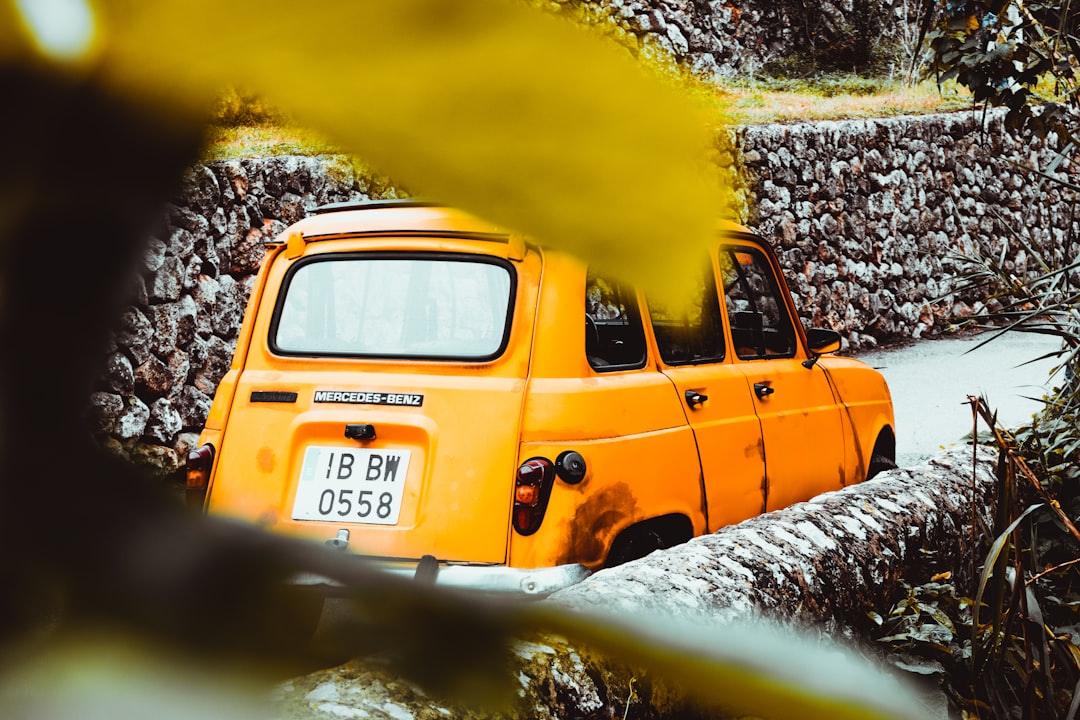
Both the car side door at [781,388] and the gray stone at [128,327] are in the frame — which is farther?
the car side door at [781,388]

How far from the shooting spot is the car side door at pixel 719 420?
3020mm

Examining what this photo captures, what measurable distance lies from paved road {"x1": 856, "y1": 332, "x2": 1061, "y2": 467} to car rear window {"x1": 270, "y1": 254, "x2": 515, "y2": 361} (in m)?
4.30

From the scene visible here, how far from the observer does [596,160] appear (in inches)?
6.3

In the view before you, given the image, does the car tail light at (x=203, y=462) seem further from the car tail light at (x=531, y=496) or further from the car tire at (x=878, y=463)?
the car tire at (x=878, y=463)

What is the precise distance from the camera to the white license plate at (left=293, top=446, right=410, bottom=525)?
251 centimetres

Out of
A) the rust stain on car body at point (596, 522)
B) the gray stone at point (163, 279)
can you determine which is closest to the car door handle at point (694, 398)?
the rust stain on car body at point (596, 522)

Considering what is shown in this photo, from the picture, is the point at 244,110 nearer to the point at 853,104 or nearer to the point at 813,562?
the point at 813,562

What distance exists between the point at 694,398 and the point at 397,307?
981 mm

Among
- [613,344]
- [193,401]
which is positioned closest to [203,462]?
[613,344]

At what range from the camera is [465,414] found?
8.49 feet

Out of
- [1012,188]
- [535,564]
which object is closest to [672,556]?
[535,564]

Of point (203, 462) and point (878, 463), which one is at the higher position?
point (203, 462)

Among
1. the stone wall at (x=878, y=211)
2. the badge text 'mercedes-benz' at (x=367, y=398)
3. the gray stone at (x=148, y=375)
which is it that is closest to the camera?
the gray stone at (x=148, y=375)

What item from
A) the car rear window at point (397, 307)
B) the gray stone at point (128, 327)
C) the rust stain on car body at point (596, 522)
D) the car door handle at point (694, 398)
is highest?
the gray stone at point (128, 327)
